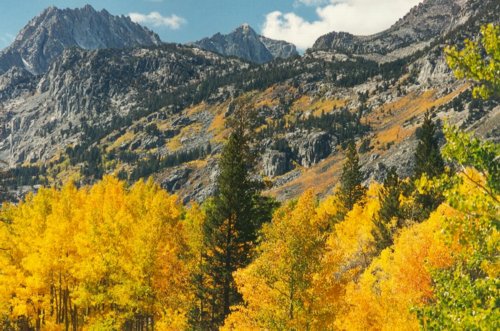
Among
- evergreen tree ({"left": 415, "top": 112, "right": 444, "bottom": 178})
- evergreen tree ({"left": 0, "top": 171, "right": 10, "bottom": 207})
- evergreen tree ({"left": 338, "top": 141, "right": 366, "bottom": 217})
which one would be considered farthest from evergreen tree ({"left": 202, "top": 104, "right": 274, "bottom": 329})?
evergreen tree ({"left": 338, "top": 141, "right": 366, "bottom": 217})

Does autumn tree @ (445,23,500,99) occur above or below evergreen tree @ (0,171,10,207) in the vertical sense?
above

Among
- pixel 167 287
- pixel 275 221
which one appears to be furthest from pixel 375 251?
pixel 275 221

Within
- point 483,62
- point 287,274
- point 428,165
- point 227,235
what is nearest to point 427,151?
point 428,165

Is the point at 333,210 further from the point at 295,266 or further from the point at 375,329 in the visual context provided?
the point at 295,266

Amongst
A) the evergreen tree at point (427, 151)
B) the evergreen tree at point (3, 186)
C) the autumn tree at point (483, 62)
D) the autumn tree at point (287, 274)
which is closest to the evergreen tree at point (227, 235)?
the autumn tree at point (287, 274)

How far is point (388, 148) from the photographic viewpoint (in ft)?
603

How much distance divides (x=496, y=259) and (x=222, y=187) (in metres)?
26.9

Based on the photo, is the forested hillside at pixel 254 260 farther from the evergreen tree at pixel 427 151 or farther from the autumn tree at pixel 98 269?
the evergreen tree at pixel 427 151

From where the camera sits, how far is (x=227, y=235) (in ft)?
115

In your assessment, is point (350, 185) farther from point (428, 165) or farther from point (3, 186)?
point (3, 186)

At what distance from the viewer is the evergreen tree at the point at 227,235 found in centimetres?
3388

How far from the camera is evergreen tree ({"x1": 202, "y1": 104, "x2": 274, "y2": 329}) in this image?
33.9 metres

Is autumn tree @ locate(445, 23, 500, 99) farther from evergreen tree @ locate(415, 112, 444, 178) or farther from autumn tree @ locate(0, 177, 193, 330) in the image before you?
evergreen tree @ locate(415, 112, 444, 178)

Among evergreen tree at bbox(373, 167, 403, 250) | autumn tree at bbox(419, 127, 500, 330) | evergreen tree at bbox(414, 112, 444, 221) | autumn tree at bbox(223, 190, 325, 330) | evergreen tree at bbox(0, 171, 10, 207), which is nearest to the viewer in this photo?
autumn tree at bbox(419, 127, 500, 330)
